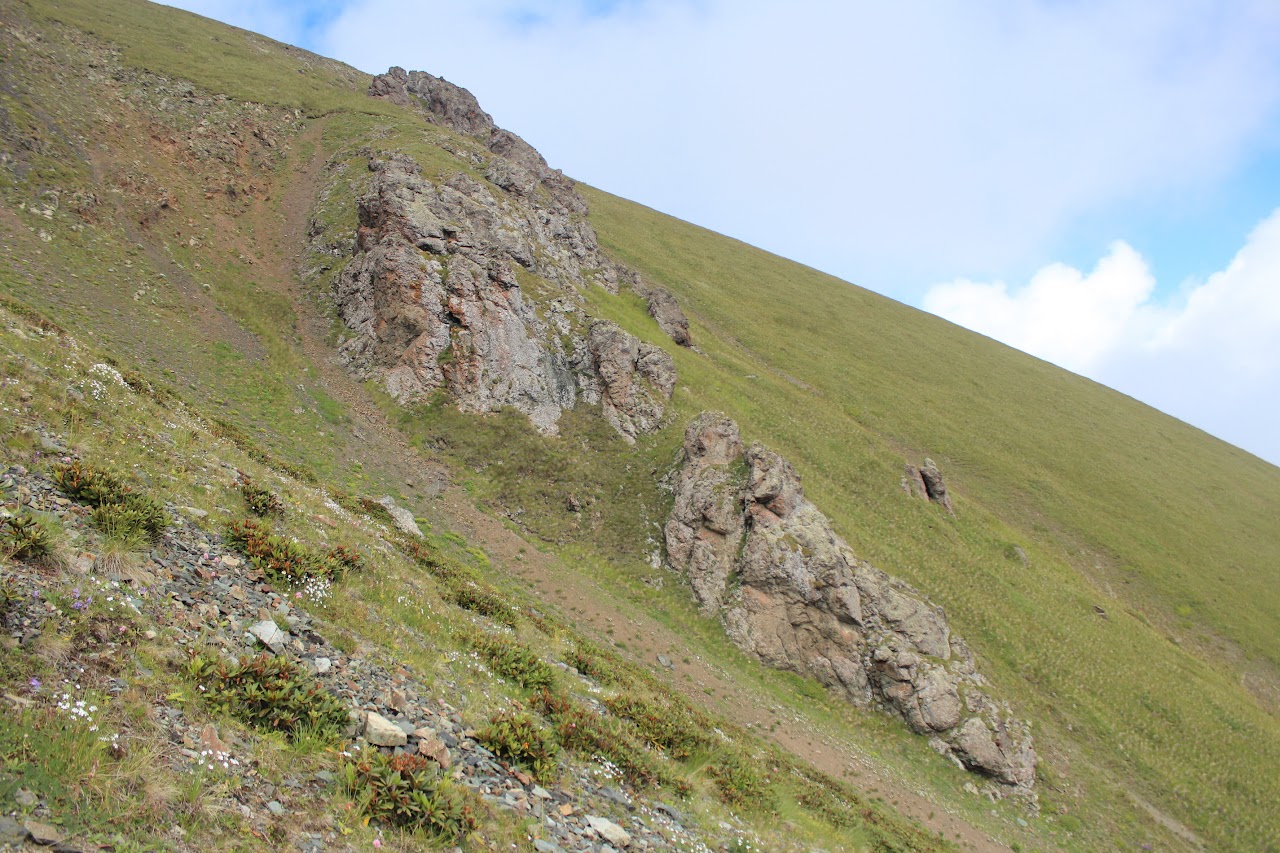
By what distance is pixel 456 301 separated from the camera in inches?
1575

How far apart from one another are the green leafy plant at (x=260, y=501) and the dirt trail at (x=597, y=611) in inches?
549

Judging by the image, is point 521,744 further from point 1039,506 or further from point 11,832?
point 1039,506

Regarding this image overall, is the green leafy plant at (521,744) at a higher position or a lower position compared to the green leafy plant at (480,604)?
higher

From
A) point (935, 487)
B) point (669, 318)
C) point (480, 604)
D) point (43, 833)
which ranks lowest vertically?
point (480, 604)

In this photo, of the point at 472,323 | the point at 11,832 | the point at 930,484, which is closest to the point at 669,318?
the point at 472,323

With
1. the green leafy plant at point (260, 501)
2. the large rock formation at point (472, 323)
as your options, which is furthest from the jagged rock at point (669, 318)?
the green leafy plant at point (260, 501)

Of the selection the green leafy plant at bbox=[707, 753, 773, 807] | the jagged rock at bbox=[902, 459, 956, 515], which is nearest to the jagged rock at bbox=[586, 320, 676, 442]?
the jagged rock at bbox=[902, 459, 956, 515]

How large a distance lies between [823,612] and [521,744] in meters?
23.8

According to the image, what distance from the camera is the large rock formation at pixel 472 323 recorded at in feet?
127

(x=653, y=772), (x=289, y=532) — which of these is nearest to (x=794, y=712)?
(x=653, y=772)

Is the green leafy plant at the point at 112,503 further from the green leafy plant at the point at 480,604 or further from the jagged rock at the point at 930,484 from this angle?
the jagged rock at the point at 930,484

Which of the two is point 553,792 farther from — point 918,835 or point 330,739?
point 918,835

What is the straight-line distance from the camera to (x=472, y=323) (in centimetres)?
3975

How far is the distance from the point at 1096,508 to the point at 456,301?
236 ft
